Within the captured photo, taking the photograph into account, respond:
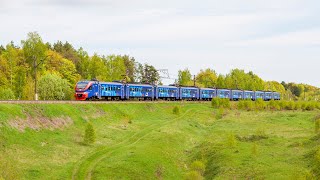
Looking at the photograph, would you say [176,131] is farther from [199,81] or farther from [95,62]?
[199,81]

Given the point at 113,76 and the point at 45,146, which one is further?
the point at 113,76

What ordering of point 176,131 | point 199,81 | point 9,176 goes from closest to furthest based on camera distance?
point 9,176 < point 176,131 < point 199,81

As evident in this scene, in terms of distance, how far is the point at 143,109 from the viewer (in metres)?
82.9

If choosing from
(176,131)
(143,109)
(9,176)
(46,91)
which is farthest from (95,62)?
(9,176)

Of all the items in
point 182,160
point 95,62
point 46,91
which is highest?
point 95,62

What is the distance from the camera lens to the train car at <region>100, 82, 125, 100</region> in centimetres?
7712

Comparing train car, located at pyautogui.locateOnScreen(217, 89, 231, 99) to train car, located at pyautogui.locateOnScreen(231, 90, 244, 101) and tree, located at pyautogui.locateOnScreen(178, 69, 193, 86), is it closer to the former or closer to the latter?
train car, located at pyautogui.locateOnScreen(231, 90, 244, 101)

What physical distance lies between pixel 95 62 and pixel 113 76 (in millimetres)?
9628

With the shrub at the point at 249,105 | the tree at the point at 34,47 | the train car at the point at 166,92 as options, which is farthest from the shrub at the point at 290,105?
the tree at the point at 34,47

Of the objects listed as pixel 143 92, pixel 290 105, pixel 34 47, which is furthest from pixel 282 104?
pixel 34 47

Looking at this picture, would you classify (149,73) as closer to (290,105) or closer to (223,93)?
(223,93)

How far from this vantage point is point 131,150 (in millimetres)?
46500

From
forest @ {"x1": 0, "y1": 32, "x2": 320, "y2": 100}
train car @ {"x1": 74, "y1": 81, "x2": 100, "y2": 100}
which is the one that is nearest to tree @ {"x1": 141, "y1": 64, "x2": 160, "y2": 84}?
forest @ {"x1": 0, "y1": 32, "x2": 320, "y2": 100}

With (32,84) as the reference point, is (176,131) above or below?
below
